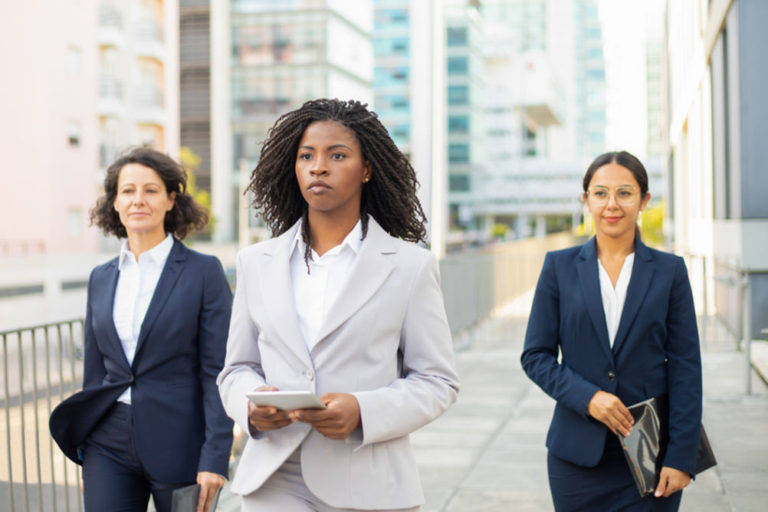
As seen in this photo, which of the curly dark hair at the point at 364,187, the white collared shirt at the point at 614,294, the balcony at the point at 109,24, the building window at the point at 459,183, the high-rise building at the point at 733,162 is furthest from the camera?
the building window at the point at 459,183

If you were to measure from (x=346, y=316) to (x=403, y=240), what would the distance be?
1.41ft

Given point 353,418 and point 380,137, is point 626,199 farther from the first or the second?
point 353,418

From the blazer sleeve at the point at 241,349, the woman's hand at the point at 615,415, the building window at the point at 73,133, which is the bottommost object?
the woman's hand at the point at 615,415

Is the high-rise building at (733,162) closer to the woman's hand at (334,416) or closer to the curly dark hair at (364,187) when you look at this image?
the curly dark hair at (364,187)

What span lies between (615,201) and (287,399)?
1.77 m

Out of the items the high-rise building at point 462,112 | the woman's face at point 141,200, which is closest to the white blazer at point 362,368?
the woman's face at point 141,200

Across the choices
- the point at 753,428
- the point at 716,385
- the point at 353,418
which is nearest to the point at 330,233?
the point at 353,418

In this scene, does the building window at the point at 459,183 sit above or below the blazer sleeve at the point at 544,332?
above

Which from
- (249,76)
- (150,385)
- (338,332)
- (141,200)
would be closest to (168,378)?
(150,385)

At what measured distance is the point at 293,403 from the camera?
8.13 ft

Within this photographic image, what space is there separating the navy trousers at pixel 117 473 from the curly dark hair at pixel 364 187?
1.14 metres

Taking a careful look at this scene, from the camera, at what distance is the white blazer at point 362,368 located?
2672 millimetres

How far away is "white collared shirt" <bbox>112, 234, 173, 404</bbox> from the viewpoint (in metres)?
3.85

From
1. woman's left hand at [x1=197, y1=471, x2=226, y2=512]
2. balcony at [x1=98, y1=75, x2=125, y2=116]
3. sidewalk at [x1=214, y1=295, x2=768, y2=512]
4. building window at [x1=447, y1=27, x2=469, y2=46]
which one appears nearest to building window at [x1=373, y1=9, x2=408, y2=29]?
building window at [x1=447, y1=27, x2=469, y2=46]
